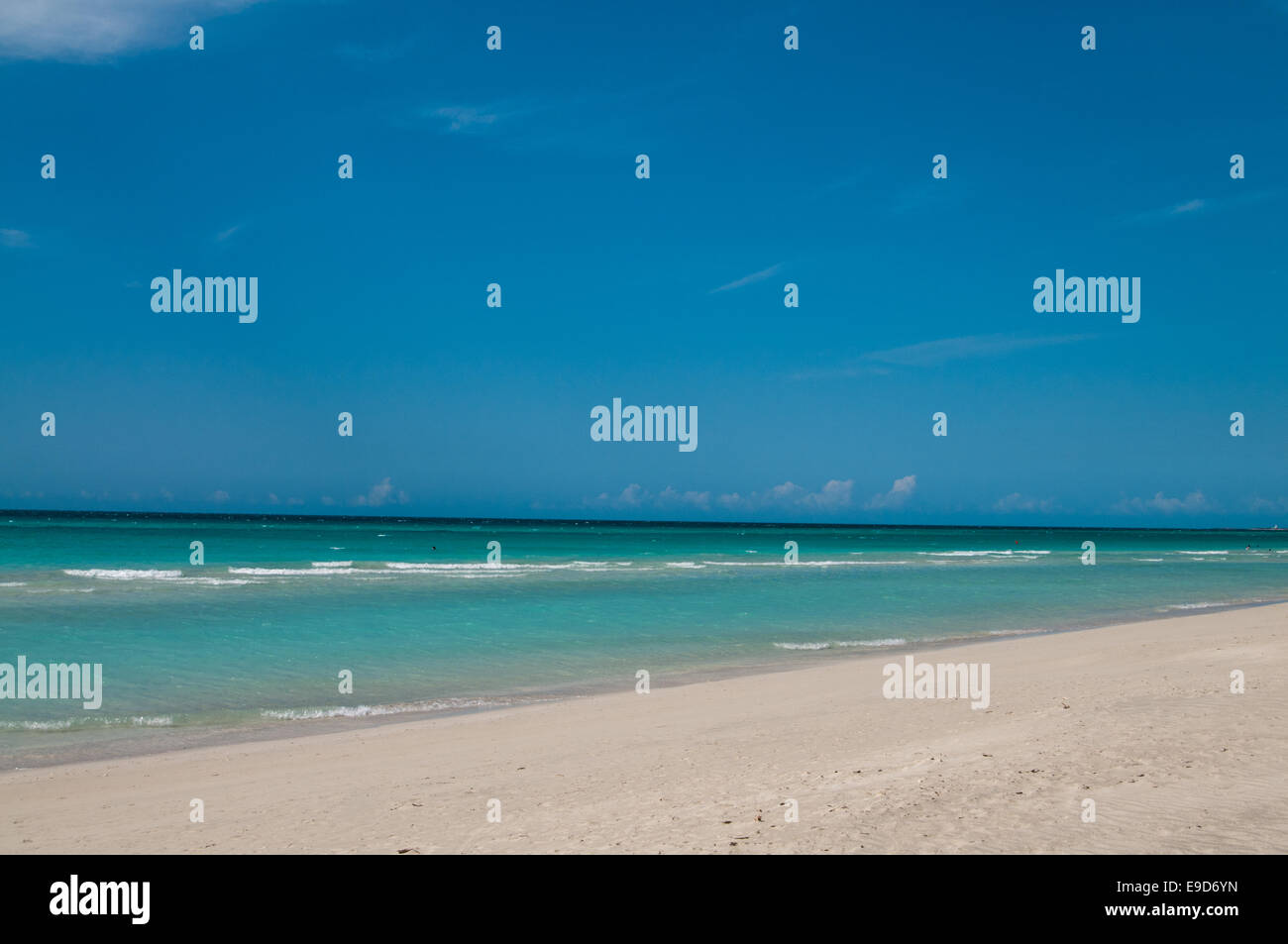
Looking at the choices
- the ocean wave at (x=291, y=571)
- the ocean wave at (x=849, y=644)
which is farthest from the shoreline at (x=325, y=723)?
the ocean wave at (x=291, y=571)

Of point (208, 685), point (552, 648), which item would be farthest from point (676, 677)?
point (208, 685)

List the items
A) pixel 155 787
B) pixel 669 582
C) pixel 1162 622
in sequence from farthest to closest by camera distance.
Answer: pixel 669 582, pixel 1162 622, pixel 155 787

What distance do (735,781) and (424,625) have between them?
14.8 metres

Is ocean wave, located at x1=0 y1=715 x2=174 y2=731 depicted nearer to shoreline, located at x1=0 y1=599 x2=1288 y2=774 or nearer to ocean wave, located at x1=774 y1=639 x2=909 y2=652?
shoreline, located at x1=0 y1=599 x2=1288 y2=774

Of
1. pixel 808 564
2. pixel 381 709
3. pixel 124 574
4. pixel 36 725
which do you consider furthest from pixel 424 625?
pixel 808 564

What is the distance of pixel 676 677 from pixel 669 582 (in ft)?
71.1

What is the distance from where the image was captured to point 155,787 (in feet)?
26.4

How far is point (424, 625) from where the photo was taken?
20.8 m

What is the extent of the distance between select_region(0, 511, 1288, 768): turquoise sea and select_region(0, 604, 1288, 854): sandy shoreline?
1961mm

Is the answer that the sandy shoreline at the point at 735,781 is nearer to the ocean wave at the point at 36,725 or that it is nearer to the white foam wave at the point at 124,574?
the ocean wave at the point at 36,725

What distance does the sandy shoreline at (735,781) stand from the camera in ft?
19.3

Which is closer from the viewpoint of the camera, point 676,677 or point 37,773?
point 37,773
